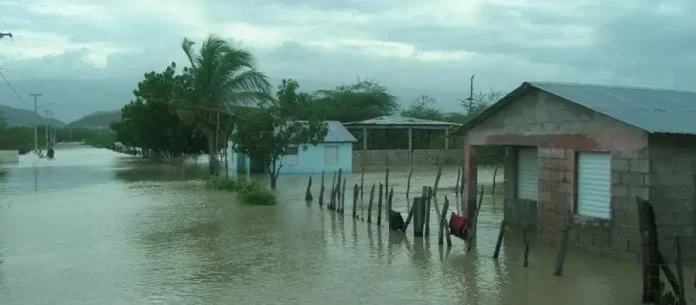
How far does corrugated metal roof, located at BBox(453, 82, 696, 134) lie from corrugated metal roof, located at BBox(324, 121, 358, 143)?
23463 millimetres

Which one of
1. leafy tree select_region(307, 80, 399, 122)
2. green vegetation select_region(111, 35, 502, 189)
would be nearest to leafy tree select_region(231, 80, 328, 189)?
green vegetation select_region(111, 35, 502, 189)

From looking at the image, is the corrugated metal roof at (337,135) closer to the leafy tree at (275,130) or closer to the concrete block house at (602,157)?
the leafy tree at (275,130)

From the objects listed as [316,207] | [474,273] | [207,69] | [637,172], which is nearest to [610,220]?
[637,172]

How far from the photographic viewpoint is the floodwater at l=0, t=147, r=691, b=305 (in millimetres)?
9844

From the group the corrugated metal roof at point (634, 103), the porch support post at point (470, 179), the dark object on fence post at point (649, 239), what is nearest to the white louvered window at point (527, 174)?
the porch support post at point (470, 179)

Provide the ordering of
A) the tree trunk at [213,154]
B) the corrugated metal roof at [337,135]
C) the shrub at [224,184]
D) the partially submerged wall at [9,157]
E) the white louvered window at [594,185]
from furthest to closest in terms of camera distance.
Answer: the partially submerged wall at [9,157] < the corrugated metal roof at [337,135] < the tree trunk at [213,154] < the shrub at [224,184] < the white louvered window at [594,185]

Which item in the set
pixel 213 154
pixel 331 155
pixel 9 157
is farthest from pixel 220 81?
pixel 9 157

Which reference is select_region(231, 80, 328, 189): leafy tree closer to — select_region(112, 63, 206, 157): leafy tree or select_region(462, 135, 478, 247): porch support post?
select_region(462, 135, 478, 247): porch support post

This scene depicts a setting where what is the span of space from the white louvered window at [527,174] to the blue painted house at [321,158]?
72.5ft

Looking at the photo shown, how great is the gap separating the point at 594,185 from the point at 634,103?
175cm

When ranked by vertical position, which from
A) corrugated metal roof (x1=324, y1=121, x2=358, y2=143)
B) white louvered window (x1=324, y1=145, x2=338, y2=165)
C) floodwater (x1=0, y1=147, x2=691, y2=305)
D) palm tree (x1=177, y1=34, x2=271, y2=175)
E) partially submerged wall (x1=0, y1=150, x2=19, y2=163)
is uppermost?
palm tree (x1=177, y1=34, x2=271, y2=175)

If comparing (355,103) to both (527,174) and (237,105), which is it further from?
(527,174)

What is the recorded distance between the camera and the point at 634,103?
42.6 feet

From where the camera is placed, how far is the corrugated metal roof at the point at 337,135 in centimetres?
3878
